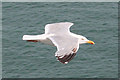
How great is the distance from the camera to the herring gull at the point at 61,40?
26.6m

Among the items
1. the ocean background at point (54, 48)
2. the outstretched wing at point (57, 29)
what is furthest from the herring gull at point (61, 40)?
the ocean background at point (54, 48)

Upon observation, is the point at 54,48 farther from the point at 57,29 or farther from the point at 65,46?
the point at 65,46

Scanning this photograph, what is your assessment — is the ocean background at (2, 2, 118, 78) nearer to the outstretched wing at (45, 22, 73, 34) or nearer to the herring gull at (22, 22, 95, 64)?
the outstretched wing at (45, 22, 73, 34)

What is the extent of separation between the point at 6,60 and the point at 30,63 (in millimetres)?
6707

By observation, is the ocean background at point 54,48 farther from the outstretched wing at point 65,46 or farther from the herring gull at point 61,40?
the outstretched wing at point 65,46

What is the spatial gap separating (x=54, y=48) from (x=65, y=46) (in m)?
67.0

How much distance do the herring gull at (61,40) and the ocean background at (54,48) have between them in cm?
5758

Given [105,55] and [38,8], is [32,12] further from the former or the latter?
[105,55]

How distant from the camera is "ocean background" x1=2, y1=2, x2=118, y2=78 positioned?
94.4 metres

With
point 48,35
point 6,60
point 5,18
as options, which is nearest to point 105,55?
point 6,60

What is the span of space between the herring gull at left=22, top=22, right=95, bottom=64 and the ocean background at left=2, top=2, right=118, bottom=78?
189ft

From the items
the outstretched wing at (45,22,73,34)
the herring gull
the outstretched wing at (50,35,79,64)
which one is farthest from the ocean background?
the outstretched wing at (50,35,79,64)

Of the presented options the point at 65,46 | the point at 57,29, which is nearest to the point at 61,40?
the point at 65,46

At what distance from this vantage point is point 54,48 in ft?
313
